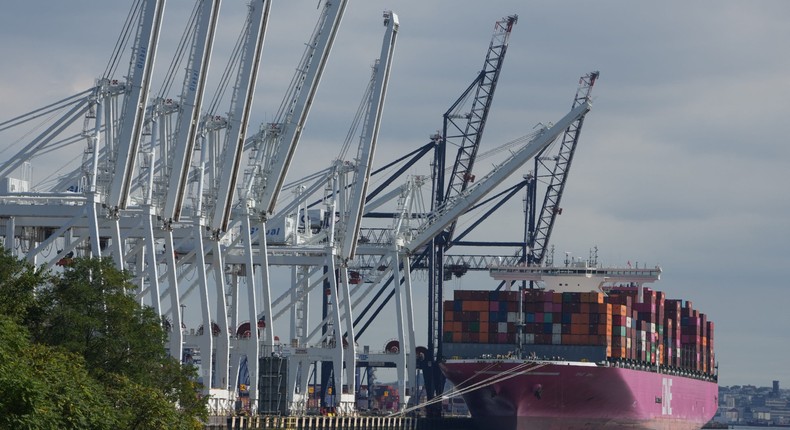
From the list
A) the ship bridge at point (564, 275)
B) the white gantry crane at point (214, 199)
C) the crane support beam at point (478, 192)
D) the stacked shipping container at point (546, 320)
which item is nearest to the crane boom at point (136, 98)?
the white gantry crane at point (214, 199)

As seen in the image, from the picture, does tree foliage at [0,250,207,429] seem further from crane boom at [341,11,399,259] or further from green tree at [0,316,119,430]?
crane boom at [341,11,399,259]

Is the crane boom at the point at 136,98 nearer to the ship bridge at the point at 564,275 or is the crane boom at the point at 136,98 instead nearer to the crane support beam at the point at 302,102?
the crane support beam at the point at 302,102

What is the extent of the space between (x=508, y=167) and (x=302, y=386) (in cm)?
1827

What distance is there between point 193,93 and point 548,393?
3277cm

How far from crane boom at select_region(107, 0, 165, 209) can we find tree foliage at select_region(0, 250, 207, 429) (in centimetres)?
1052

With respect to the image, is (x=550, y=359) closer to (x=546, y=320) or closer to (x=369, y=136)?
(x=546, y=320)

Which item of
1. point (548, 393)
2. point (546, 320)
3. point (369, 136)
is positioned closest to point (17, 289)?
point (369, 136)

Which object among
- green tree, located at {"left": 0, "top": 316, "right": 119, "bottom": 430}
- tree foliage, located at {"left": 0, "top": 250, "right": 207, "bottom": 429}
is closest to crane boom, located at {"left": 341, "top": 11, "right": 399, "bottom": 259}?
tree foliage, located at {"left": 0, "top": 250, "right": 207, "bottom": 429}

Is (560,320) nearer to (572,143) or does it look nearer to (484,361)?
(484,361)

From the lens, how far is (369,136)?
80.4 m

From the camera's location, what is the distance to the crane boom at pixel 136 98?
59.9 meters

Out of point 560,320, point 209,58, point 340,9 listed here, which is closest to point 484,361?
point 560,320

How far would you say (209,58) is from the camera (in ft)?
205

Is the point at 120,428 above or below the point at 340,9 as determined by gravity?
below
